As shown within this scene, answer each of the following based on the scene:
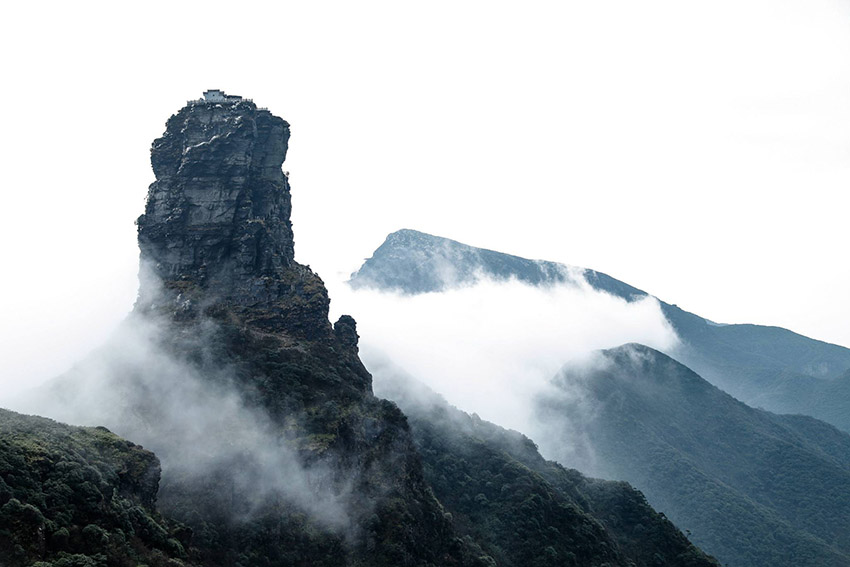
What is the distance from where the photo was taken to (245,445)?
110688 millimetres

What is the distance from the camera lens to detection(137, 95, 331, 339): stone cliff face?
141m

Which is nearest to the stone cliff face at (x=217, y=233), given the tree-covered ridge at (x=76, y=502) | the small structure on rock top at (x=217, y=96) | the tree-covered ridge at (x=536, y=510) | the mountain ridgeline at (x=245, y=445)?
the mountain ridgeline at (x=245, y=445)

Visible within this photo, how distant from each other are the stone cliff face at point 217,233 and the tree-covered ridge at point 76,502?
2166 inches

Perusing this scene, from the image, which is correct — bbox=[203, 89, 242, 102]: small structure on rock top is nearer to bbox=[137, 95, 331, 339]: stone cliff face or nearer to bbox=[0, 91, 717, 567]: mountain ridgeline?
bbox=[0, 91, 717, 567]: mountain ridgeline

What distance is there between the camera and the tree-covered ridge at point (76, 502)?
6153 cm

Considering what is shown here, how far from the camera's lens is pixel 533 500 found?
151 metres

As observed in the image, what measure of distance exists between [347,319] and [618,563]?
3590 inches

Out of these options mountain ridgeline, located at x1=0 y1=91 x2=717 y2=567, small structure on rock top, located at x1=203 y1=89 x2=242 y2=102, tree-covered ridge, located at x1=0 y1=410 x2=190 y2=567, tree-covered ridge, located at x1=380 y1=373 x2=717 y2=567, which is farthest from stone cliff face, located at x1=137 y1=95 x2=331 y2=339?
tree-covered ridge, located at x1=380 y1=373 x2=717 y2=567

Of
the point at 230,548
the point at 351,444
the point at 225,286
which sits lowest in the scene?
the point at 230,548

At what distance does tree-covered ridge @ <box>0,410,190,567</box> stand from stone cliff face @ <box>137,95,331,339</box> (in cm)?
5502

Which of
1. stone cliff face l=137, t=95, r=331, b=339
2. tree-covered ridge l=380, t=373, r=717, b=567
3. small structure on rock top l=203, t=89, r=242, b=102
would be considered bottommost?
tree-covered ridge l=380, t=373, r=717, b=567

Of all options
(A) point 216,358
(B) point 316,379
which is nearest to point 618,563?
(B) point 316,379

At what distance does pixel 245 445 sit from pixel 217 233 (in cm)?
5676

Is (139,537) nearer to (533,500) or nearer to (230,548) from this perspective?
(230,548)
